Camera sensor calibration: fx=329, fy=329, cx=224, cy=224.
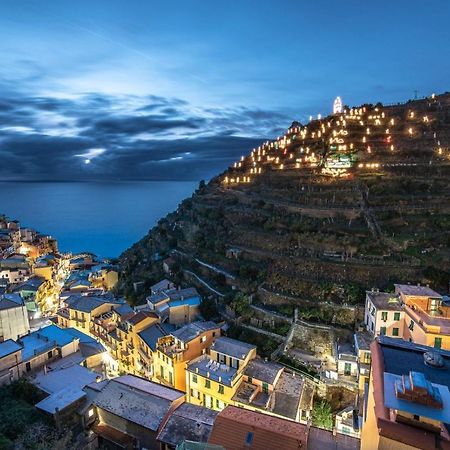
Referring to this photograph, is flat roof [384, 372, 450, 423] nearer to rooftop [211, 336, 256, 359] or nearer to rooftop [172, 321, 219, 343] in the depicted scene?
rooftop [211, 336, 256, 359]

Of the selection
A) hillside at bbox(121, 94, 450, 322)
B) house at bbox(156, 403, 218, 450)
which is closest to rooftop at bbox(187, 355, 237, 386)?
house at bbox(156, 403, 218, 450)

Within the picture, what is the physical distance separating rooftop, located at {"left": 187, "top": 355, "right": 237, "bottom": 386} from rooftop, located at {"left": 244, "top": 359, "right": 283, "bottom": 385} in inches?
41.3

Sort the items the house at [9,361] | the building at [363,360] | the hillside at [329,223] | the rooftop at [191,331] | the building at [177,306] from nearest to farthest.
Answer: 1. the house at [9,361]
2. the building at [363,360]
3. the rooftop at [191,331]
4. the hillside at [329,223]
5. the building at [177,306]

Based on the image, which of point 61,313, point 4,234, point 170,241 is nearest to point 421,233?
point 170,241

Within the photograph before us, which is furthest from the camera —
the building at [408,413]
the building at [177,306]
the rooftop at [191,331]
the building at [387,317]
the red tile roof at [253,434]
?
the building at [177,306]

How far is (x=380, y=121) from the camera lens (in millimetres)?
52188

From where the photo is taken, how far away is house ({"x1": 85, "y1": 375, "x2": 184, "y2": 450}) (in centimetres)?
1623

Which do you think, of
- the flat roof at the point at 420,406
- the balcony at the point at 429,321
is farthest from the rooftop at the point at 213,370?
the flat roof at the point at 420,406

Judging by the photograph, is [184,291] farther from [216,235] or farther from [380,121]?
[380,121]

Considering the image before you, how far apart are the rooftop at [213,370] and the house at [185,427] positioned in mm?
3429

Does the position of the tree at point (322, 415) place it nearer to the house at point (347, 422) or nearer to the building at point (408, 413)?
the house at point (347, 422)

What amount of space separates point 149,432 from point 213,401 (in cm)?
613

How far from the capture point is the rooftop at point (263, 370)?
20.8 metres

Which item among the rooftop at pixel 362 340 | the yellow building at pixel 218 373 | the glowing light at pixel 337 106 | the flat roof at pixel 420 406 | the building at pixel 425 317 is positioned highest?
the glowing light at pixel 337 106
